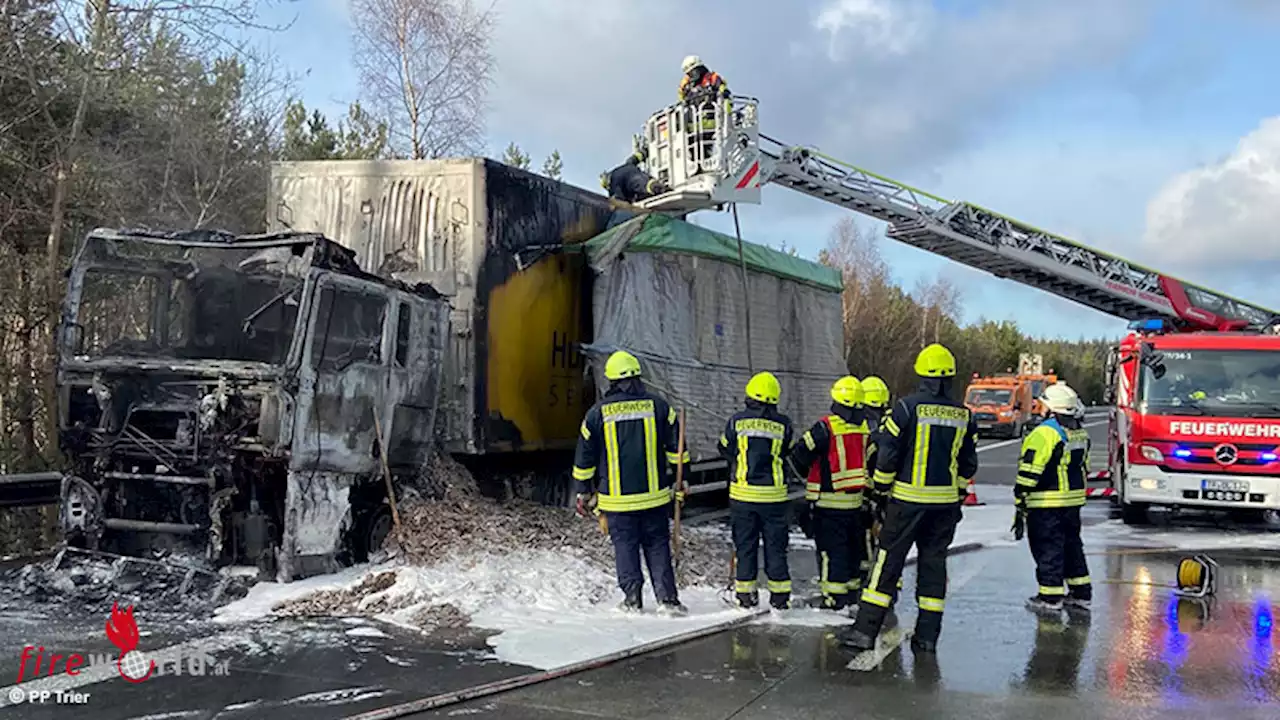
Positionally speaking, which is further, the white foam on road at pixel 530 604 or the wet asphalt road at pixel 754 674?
the white foam on road at pixel 530 604

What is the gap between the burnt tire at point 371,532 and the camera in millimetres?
7366

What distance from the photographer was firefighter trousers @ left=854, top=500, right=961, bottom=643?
6.02 meters

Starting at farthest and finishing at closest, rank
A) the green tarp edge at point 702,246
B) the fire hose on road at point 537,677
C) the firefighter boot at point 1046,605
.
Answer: the green tarp edge at point 702,246
the firefighter boot at point 1046,605
the fire hose on road at point 537,677

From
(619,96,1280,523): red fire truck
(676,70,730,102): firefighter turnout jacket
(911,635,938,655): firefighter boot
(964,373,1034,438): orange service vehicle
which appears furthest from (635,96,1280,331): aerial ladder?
(964,373,1034,438): orange service vehicle

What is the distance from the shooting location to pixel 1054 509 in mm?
7195

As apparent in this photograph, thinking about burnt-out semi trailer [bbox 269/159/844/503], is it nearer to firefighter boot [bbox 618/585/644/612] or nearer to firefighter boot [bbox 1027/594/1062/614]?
firefighter boot [bbox 618/585/644/612]

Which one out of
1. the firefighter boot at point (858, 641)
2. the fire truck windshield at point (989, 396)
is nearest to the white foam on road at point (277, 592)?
the firefighter boot at point (858, 641)

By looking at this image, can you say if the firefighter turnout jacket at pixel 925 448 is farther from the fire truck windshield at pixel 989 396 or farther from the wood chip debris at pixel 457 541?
the fire truck windshield at pixel 989 396

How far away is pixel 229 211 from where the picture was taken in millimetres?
15219

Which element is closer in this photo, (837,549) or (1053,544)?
(837,549)

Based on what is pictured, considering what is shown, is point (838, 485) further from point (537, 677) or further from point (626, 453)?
point (537, 677)

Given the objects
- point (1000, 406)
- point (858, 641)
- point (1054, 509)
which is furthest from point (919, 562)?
point (1000, 406)

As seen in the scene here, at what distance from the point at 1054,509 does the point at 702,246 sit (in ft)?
14.7

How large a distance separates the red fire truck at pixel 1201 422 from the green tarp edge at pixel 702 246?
4.03 meters
